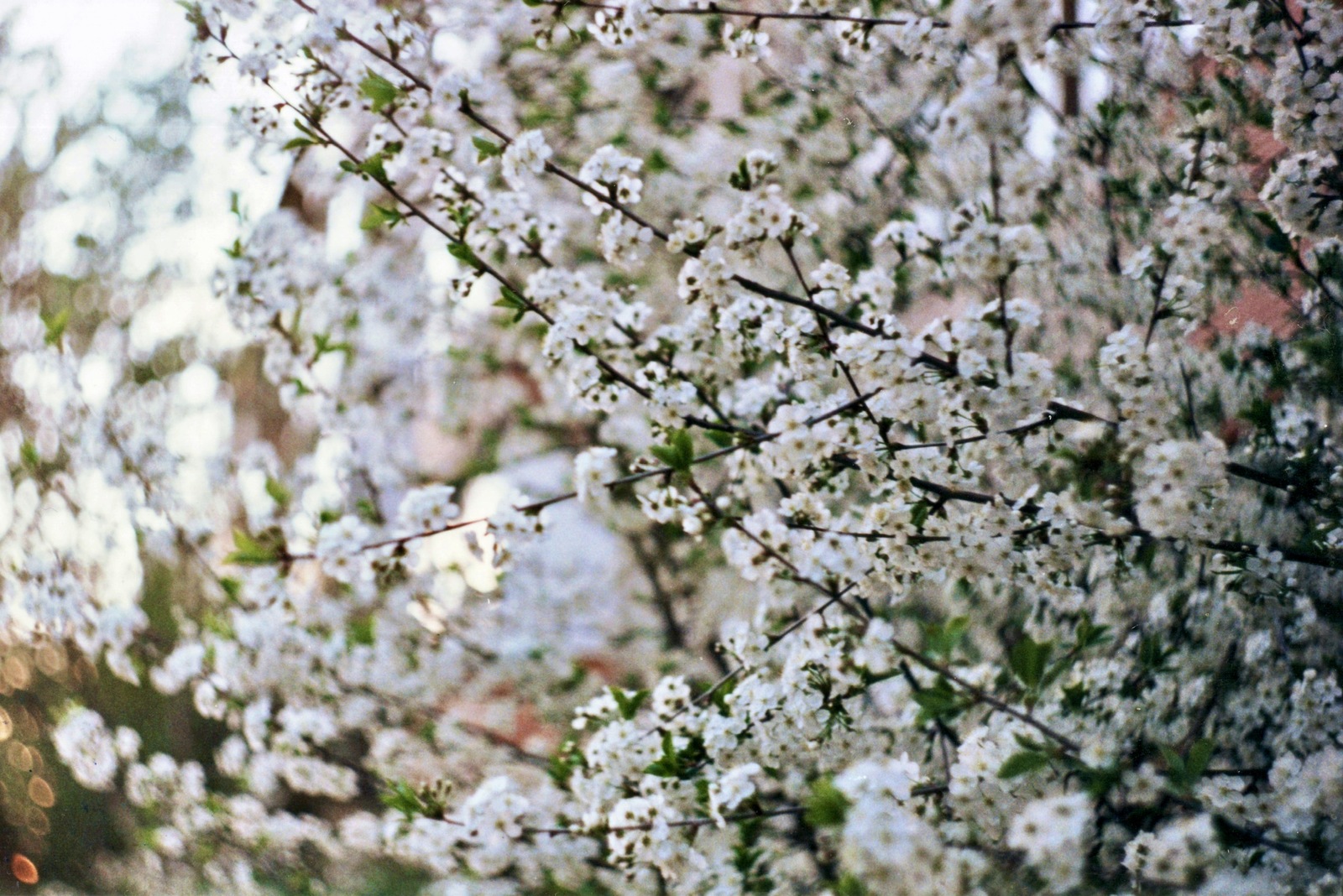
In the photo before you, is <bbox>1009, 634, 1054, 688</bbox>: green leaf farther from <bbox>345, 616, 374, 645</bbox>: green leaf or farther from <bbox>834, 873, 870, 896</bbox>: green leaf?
<bbox>345, 616, 374, 645</bbox>: green leaf

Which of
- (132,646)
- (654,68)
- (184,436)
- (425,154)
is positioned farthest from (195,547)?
(654,68)

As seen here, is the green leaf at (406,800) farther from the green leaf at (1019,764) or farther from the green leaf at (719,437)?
the green leaf at (1019,764)

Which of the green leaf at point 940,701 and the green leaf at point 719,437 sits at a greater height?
the green leaf at point 719,437

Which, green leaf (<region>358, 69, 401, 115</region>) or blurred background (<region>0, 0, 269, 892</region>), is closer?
green leaf (<region>358, 69, 401, 115</region>)

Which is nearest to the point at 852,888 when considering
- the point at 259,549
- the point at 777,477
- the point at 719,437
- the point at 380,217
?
the point at 777,477

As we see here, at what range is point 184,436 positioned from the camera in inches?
159

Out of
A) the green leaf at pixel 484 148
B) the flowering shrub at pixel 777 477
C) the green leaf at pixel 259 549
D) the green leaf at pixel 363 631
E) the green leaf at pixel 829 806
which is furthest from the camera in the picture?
the green leaf at pixel 363 631

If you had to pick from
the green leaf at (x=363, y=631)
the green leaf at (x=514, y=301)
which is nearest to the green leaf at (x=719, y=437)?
the green leaf at (x=514, y=301)

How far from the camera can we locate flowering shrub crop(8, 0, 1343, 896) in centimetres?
137

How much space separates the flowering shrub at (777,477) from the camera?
1.37 metres

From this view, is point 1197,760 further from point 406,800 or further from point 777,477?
point 406,800

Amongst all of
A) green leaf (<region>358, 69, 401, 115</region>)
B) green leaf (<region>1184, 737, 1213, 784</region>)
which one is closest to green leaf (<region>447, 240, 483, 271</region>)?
green leaf (<region>358, 69, 401, 115</region>)

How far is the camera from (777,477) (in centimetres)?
174

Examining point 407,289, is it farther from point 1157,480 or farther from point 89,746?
point 1157,480
